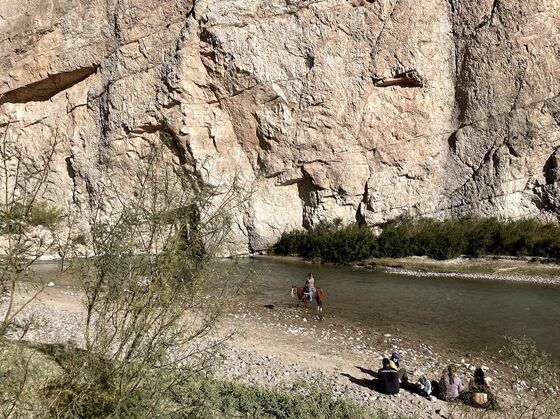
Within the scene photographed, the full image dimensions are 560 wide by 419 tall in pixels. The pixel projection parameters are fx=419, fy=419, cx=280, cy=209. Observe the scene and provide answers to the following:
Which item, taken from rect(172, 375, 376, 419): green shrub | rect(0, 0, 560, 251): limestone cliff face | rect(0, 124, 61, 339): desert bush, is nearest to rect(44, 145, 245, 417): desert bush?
rect(0, 124, 61, 339): desert bush

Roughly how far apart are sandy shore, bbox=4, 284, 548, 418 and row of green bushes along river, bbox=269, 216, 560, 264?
1767 cm

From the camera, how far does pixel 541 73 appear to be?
34938 mm

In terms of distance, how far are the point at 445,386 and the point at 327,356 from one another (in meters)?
3.27

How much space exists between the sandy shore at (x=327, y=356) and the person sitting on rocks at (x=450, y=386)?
0.20 m

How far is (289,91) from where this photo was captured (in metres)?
38.5

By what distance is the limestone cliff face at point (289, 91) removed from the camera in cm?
3800

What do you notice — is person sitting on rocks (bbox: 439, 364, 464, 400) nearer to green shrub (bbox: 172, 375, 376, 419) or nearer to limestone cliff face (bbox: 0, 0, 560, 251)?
green shrub (bbox: 172, 375, 376, 419)

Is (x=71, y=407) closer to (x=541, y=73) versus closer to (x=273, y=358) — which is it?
(x=273, y=358)

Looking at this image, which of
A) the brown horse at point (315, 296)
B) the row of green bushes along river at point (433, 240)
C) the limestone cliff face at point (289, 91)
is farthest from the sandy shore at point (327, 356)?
the limestone cliff face at point (289, 91)

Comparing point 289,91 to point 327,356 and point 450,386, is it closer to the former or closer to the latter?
point 327,356

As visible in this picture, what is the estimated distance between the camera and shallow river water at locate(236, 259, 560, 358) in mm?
13602

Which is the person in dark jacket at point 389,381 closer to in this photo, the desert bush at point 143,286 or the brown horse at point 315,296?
the desert bush at point 143,286

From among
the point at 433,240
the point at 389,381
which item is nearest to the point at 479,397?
the point at 389,381

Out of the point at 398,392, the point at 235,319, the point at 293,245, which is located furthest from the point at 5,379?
the point at 293,245
